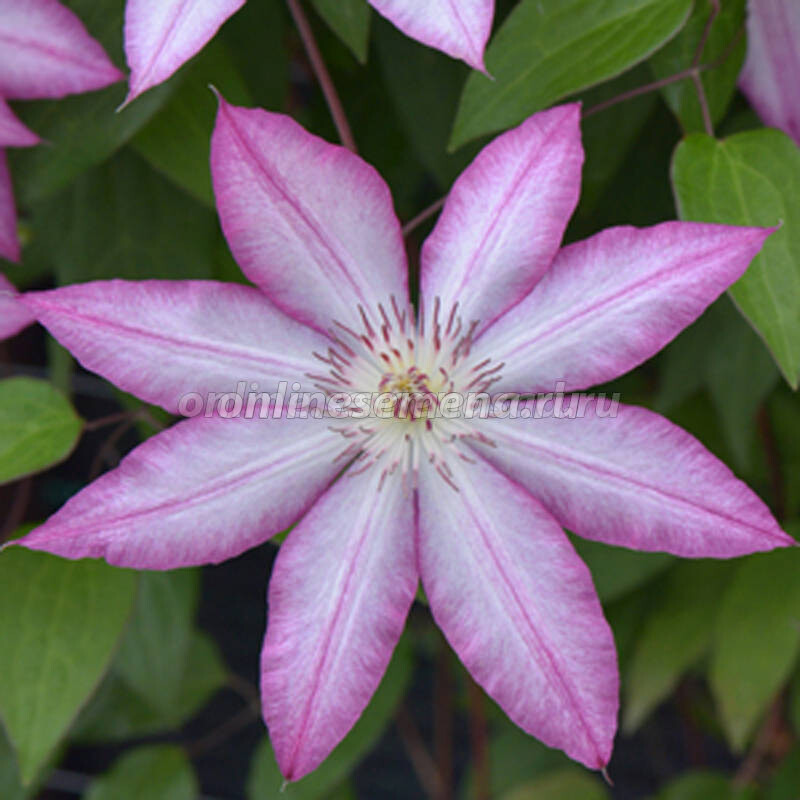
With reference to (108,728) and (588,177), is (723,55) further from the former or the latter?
(108,728)

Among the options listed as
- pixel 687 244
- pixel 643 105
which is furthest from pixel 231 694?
pixel 687 244

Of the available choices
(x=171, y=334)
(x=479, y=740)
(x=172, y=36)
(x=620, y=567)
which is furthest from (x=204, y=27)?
(x=479, y=740)

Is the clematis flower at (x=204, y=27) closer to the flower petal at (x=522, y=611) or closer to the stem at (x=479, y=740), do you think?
the flower petal at (x=522, y=611)

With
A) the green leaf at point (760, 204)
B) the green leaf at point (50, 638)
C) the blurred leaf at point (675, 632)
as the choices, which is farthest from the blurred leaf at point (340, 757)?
the green leaf at point (760, 204)

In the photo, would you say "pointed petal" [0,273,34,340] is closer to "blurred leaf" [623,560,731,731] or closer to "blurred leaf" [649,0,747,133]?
"blurred leaf" [649,0,747,133]

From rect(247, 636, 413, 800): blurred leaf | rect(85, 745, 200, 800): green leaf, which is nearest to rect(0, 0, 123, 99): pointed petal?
rect(247, 636, 413, 800): blurred leaf

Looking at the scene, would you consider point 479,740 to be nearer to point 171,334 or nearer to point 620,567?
point 620,567
